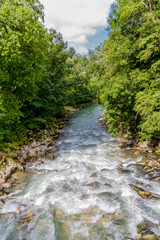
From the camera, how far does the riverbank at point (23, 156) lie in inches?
321

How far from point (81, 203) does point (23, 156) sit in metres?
6.29

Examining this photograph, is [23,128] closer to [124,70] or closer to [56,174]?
[56,174]

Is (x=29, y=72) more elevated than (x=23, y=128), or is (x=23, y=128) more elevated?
(x=29, y=72)

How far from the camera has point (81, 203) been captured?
6371mm

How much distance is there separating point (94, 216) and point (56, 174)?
3938 mm

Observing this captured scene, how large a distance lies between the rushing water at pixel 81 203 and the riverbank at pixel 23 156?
88 centimetres

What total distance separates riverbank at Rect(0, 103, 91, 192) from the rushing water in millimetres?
877

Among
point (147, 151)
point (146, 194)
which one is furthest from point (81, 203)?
point (147, 151)

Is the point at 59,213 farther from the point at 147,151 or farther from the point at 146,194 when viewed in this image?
the point at 147,151

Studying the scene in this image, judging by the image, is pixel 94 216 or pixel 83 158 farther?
pixel 83 158

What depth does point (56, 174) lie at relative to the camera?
883cm

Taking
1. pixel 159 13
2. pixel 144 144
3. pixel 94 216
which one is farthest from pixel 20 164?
pixel 159 13

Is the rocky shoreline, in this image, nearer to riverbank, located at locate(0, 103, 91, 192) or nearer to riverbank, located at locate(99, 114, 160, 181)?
riverbank, located at locate(0, 103, 91, 192)

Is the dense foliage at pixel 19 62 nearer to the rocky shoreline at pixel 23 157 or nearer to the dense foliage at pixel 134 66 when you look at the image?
the rocky shoreline at pixel 23 157
